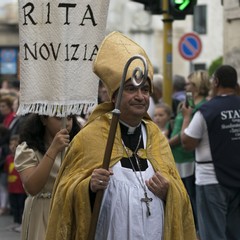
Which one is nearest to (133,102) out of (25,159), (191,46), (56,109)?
(56,109)

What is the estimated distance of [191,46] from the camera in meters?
19.2

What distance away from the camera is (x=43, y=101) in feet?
18.1

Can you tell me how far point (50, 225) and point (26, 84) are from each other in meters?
1.08

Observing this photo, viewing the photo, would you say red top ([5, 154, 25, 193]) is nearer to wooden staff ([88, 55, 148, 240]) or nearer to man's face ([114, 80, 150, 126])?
man's face ([114, 80, 150, 126])

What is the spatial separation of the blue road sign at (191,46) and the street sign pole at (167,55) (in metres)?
6.84

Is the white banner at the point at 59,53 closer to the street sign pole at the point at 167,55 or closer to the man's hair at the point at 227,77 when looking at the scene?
the man's hair at the point at 227,77

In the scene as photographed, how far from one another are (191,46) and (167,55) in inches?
279

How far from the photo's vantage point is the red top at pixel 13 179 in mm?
12664

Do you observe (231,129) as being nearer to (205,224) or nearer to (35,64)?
(205,224)

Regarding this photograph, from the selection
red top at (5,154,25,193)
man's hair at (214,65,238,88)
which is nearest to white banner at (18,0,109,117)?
man's hair at (214,65,238,88)

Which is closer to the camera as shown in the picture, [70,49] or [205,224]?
[70,49]

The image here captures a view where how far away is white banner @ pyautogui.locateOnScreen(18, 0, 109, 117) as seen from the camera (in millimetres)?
5434

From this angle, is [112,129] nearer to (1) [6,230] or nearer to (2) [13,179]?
(1) [6,230]

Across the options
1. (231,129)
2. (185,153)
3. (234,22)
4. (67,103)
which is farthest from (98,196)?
(234,22)
